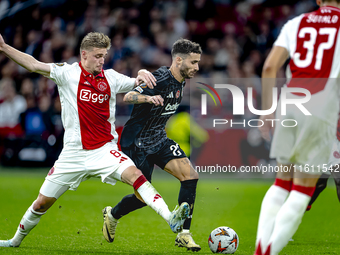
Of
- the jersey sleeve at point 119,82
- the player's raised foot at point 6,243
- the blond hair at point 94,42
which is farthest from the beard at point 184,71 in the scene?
the player's raised foot at point 6,243

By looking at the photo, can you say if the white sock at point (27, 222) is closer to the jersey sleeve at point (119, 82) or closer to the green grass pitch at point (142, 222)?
the green grass pitch at point (142, 222)

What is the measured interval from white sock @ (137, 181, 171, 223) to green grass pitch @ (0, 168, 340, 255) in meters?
0.80

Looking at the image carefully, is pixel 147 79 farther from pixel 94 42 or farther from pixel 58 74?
pixel 58 74

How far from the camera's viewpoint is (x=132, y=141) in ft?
17.2

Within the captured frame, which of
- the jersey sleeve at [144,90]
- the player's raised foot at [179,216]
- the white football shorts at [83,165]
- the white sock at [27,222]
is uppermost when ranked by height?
the jersey sleeve at [144,90]

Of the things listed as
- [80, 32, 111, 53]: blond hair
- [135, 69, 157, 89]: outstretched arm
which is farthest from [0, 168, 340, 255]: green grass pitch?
[80, 32, 111, 53]: blond hair

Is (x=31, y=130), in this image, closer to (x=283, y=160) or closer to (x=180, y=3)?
(x=180, y=3)

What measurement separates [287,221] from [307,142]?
24.4 inches

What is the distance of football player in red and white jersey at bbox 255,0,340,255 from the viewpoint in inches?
130

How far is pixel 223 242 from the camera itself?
4.73 meters

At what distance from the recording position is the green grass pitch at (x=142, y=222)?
5043 mm

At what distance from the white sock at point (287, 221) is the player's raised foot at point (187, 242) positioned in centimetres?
155

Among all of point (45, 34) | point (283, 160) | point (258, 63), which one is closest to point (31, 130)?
point (45, 34)

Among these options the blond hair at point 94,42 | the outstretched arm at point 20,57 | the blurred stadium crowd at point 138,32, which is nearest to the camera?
the outstretched arm at point 20,57
